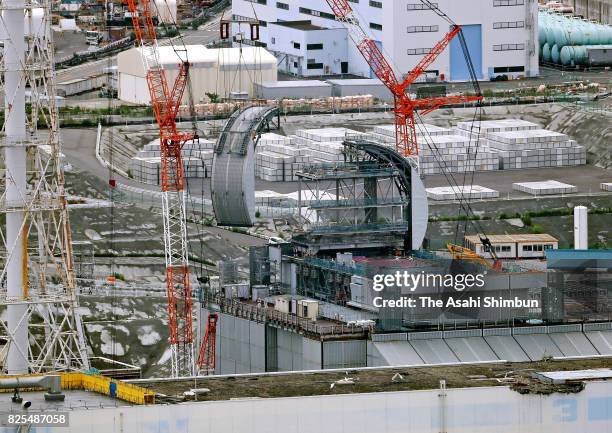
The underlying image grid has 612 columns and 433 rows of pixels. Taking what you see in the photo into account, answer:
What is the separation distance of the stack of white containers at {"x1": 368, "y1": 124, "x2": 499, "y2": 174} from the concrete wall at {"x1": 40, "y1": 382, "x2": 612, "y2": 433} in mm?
94602

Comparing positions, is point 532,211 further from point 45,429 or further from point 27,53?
point 45,429

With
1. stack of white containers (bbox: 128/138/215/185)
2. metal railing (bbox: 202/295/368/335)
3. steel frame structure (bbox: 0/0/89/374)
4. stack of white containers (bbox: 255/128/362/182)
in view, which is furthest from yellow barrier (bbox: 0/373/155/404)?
stack of white containers (bbox: 255/128/362/182)

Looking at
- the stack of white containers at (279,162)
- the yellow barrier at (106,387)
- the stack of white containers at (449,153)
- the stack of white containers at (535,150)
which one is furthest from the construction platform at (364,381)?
the stack of white containers at (535,150)

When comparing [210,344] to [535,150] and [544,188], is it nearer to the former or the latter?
[544,188]

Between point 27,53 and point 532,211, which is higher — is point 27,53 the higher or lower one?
the higher one

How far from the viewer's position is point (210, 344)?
4756 inches

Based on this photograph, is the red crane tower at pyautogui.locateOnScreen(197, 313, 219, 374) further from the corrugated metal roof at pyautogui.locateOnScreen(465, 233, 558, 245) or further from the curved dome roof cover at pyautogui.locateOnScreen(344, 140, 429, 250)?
the corrugated metal roof at pyautogui.locateOnScreen(465, 233, 558, 245)

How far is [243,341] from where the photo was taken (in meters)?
117

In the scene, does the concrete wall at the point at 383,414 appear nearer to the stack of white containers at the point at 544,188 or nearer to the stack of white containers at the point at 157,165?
the stack of white containers at the point at 544,188

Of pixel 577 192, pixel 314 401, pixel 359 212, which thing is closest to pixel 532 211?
pixel 577 192

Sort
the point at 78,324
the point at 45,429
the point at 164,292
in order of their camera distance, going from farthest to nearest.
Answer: the point at 164,292 → the point at 78,324 → the point at 45,429

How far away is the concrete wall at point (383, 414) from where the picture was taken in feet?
291

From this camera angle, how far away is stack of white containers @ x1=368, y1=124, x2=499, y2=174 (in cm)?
19025

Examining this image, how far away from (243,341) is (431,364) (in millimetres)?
17707
